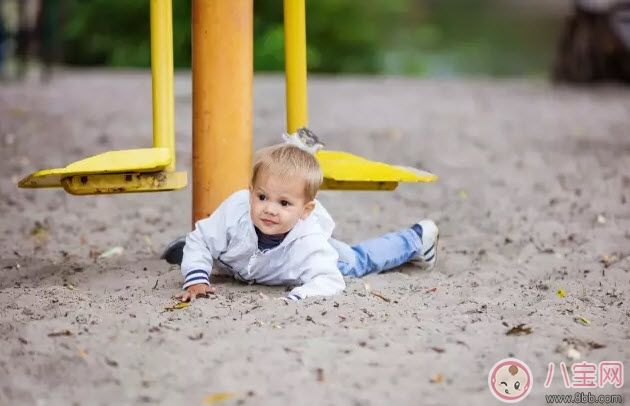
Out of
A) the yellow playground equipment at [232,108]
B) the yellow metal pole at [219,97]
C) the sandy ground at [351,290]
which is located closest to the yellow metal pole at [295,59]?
the yellow playground equipment at [232,108]

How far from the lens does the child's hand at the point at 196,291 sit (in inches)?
124

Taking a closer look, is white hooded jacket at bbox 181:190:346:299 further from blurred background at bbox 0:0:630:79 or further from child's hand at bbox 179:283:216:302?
blurred background at bbox 0:0:630:79

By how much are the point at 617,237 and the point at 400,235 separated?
3.76 ft

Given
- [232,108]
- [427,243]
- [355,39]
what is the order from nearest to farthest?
1. [232,108]
2. [427,243]
3. [355,39]

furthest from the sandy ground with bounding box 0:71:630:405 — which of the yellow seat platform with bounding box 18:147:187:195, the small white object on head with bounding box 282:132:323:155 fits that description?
the small white object on head with bounding box 282:132:323:155

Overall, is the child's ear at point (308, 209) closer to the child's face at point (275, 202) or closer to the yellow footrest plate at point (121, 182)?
the child's face at point (275, 202)

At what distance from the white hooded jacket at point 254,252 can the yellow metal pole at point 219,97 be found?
0.24 metres

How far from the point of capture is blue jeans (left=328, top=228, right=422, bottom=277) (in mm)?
3615

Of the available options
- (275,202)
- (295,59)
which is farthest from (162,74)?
(275,202)

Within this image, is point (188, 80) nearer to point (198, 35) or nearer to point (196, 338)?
point (198, 35)

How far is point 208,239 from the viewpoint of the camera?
339cm

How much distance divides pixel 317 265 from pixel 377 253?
499mm

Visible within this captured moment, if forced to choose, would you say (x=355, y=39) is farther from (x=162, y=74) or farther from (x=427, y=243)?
(x=162, y=74)

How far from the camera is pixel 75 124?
23.7 ft
